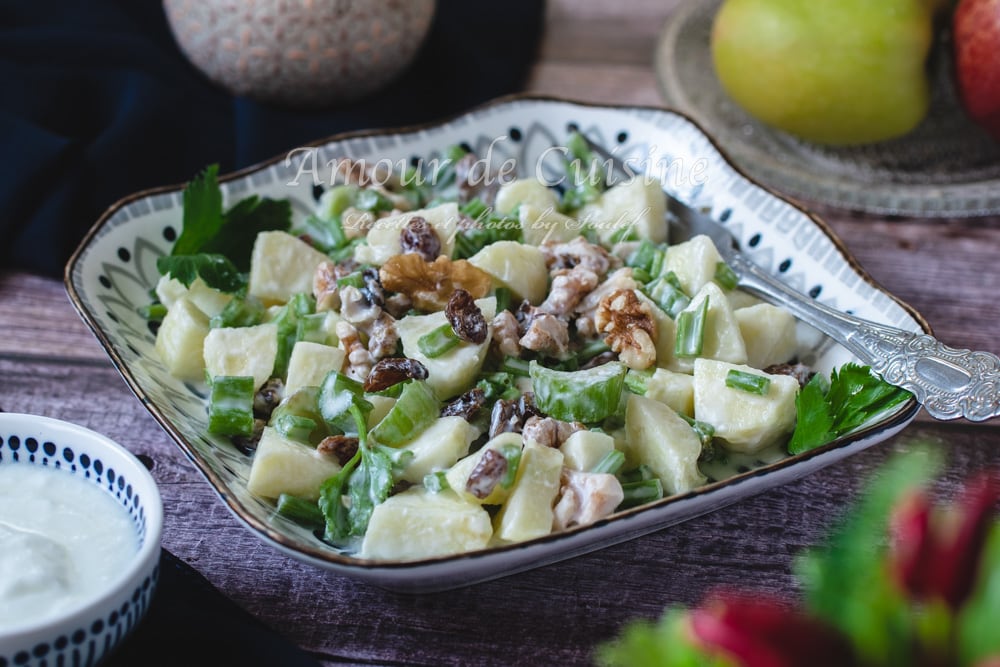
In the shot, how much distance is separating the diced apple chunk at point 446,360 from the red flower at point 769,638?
1.03 meters

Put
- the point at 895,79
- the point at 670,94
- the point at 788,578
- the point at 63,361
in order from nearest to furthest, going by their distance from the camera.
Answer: the point at 788,578 < the point at 63,361 < the point at 895,79 < the point at 670,94

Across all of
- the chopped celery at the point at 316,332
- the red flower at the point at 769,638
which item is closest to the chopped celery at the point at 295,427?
the chopped celery at the point at 316,332

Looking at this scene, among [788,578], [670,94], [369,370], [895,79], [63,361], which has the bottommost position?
[63,361]

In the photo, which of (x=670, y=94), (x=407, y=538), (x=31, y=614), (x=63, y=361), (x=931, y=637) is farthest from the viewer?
(x=670, y=94)

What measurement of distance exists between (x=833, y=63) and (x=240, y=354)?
1.83 meters

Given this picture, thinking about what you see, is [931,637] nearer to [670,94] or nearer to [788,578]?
[788,578]

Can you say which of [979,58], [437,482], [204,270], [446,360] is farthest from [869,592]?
[979,58]

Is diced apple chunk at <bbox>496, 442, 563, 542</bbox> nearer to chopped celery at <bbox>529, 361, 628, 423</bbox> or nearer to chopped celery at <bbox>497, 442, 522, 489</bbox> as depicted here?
chopped celery at <bbox>497, 442, 522, 489</bbox>

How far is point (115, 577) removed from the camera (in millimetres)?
1442

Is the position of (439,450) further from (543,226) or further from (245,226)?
(245,226)

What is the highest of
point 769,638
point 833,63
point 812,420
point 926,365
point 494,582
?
point 833,63

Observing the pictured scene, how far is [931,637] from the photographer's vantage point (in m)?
0.87

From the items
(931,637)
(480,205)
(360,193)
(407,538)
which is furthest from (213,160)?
(931,637)

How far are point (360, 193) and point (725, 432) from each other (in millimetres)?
1108
